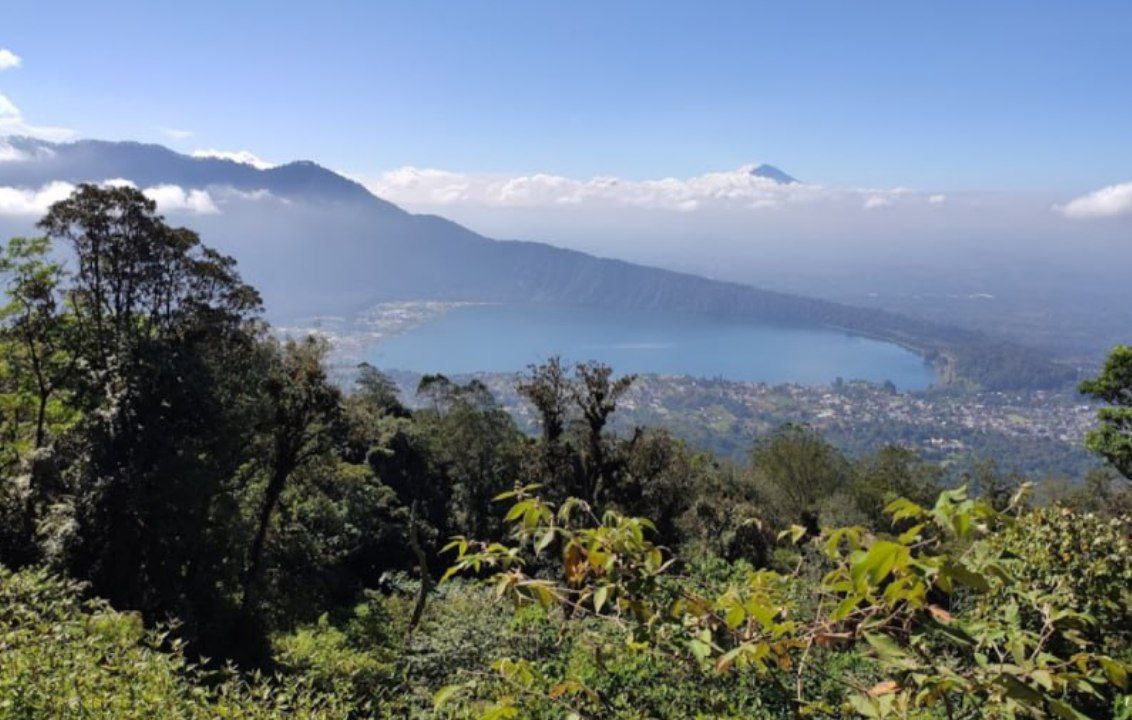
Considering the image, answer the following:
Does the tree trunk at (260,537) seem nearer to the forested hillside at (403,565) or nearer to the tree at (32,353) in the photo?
the forested hillside at (403,565)

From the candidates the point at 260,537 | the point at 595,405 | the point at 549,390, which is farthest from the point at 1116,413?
the point at 260,537

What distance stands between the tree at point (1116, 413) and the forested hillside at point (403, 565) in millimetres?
65

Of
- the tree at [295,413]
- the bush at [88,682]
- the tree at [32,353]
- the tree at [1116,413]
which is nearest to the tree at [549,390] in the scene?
the tree at [295,413]

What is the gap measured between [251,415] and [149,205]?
18.4ft

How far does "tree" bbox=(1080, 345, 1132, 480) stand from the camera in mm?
16578

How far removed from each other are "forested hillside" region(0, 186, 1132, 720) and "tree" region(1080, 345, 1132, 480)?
0.21 feet

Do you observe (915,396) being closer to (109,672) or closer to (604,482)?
(604,482)

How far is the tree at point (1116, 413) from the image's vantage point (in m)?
16.6

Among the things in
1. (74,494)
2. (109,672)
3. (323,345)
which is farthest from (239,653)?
(109,672)

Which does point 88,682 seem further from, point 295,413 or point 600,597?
point 295,413

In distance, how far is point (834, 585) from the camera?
159 cm

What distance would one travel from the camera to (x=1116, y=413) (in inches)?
658

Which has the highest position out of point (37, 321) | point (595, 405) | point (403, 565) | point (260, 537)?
point (37, 321)

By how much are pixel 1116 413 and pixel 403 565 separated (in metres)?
18.6
